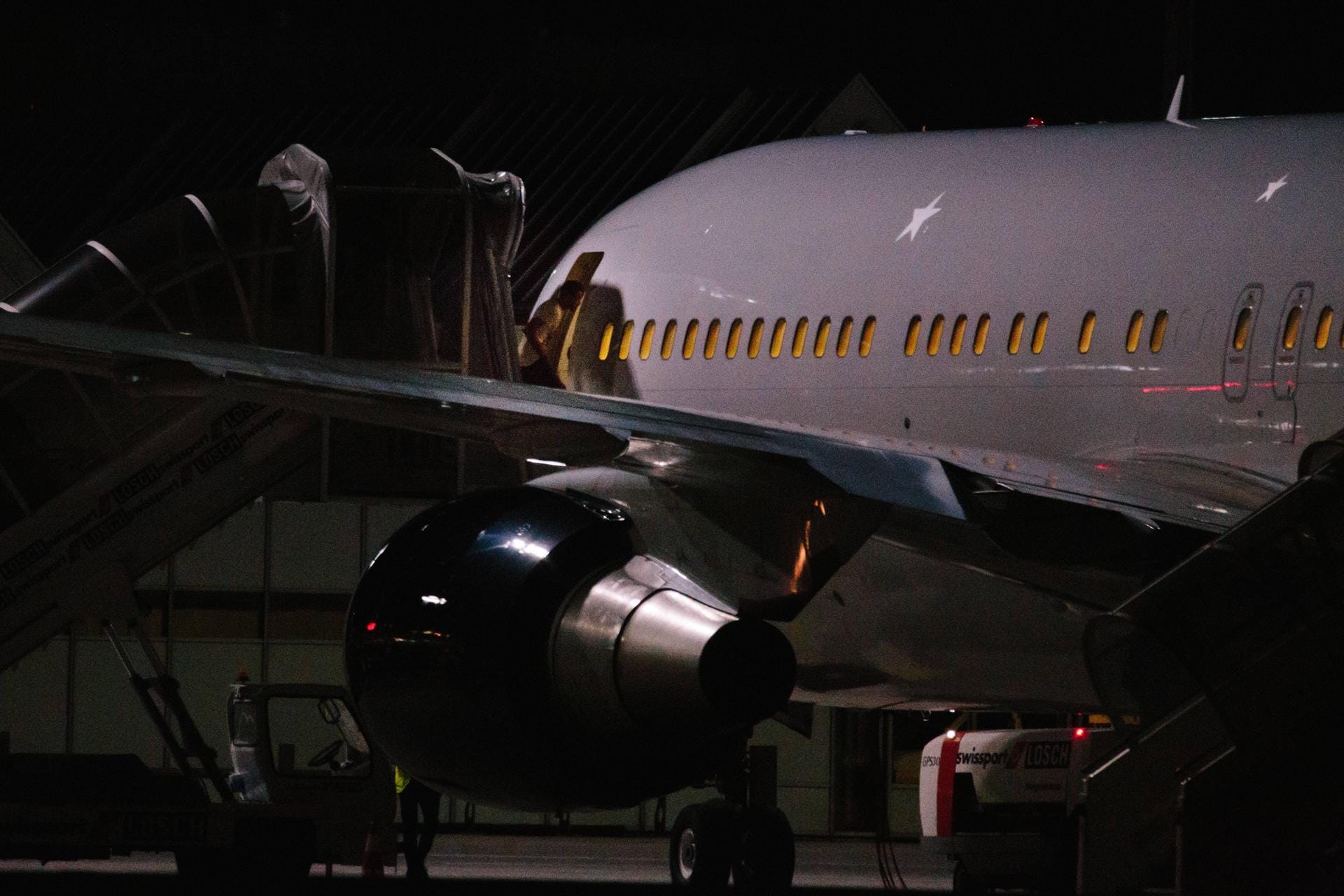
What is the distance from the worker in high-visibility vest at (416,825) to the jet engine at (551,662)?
9.96 metres

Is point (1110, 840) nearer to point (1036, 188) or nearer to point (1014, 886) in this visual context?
point (1036, 188)

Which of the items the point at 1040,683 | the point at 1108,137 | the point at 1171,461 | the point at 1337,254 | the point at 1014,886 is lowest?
the point at 1014,886

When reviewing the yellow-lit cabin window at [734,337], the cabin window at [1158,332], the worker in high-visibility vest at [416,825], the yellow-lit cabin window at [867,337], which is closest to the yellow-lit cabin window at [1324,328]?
the cabin window at [1158,332]

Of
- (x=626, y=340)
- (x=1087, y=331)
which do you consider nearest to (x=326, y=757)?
(x=626, y=340)

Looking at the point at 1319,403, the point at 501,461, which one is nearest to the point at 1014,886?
the point at 501,461

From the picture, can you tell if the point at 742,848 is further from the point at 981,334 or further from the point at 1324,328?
the point at 1324,328

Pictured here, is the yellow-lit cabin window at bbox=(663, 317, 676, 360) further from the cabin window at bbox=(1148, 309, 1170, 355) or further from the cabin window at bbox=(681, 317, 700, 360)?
the cabin window at bbox=(1148, 309, 1170, 355)

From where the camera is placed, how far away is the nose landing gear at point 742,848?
13.6 meters

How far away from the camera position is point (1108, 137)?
11906 mm

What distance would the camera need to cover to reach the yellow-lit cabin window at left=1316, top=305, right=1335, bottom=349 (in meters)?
10.4

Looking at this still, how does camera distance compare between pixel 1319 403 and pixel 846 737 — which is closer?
pixel 1319 403

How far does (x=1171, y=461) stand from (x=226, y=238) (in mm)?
8838

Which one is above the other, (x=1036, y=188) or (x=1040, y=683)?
(x=1036, y=188)

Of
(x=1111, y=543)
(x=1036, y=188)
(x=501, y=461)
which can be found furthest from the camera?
(x=501, y=461)
